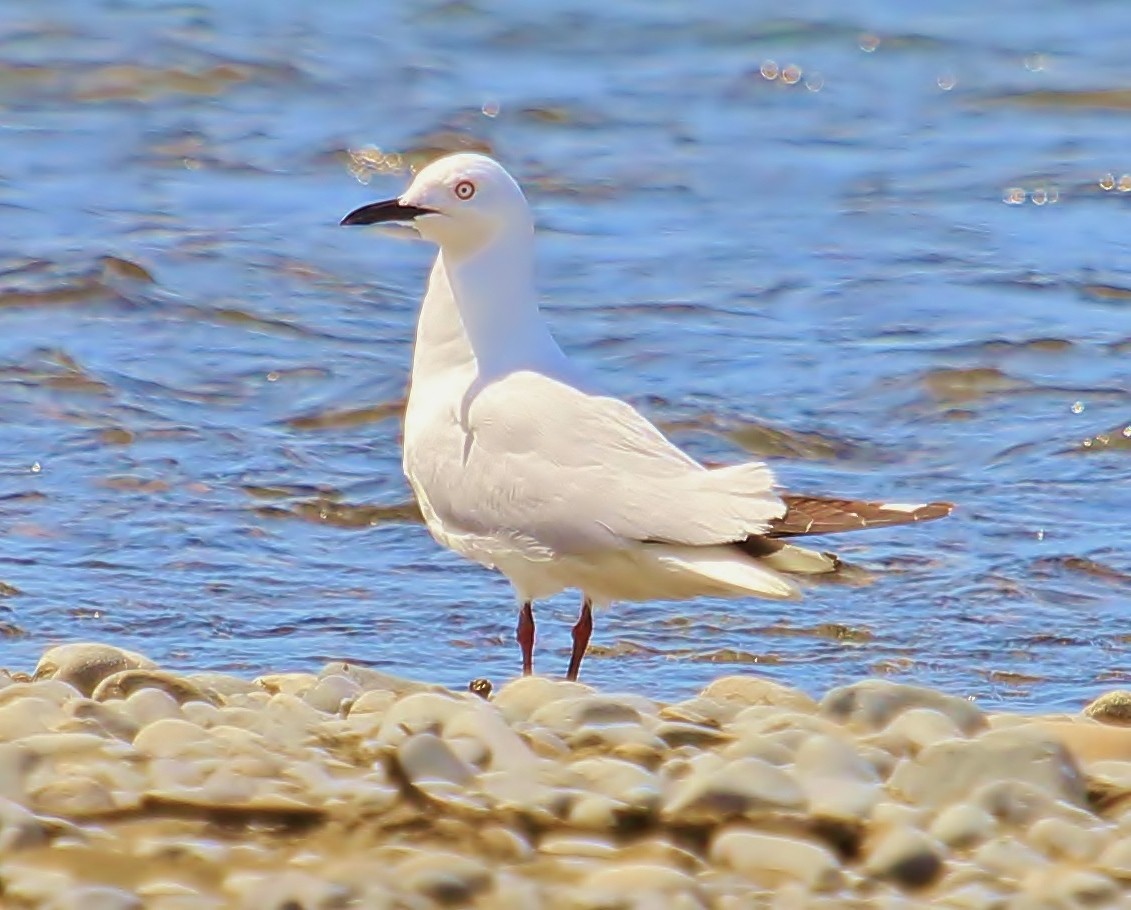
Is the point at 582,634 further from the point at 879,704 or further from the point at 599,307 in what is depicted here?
the point at 599,307

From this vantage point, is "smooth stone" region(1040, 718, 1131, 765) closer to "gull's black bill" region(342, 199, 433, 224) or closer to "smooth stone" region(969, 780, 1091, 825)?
"smooth stone" region(969, 780, 1091, 825)

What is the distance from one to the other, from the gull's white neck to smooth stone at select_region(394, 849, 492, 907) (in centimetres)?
219

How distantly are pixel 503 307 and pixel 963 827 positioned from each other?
7.43ft

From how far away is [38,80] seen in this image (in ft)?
39.4

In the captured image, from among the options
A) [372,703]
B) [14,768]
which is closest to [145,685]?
[372,703]

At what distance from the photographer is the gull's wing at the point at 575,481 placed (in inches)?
190

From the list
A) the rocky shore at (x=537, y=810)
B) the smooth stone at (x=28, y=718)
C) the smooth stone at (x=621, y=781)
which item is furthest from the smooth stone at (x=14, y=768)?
the smooth stone at (x=621, y=781)

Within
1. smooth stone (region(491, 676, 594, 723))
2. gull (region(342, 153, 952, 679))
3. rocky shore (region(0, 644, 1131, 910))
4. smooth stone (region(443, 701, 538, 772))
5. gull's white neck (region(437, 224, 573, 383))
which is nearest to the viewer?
rocky shore (region(0, 644, 1131, 910))

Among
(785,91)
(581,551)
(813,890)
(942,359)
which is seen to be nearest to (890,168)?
(785,91)

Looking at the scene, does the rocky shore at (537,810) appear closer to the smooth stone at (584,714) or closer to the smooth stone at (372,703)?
the smooth stone at (584,714)

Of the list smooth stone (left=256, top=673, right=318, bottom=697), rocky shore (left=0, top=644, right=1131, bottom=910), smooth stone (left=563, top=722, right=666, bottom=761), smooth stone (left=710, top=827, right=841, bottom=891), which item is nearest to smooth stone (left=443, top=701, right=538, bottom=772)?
rocky shore (left=0, top=644, right=1131, bottom=910)

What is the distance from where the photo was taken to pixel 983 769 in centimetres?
364

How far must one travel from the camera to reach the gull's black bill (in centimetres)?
539

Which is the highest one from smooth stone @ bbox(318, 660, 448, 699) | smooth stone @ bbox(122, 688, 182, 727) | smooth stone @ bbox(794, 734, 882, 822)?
smooth stone @ bbox(794, 734, 882, 822)
